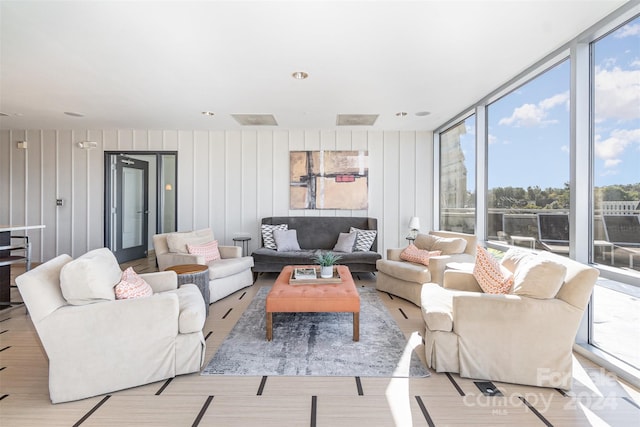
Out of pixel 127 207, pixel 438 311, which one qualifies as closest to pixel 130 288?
pixel 438 311

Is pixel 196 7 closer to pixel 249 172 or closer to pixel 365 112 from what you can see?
pixel 365 112

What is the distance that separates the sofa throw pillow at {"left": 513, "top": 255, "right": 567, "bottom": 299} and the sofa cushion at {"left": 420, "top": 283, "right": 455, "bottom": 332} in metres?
0.48

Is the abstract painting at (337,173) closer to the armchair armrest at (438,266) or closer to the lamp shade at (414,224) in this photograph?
the lamp shade at (414,224)

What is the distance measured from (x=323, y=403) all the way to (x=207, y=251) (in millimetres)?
2865

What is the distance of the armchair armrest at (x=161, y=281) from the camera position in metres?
2.58

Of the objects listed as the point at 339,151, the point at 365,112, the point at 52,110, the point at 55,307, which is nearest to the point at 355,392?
the point at 55,307

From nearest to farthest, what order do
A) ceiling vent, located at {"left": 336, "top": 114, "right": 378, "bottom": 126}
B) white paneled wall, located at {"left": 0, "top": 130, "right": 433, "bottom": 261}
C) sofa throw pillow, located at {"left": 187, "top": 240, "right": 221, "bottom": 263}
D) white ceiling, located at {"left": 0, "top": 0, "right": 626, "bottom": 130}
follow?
white ceiling, located at {"left": 0, "top": 0, "right": 626, "bottom": 130} → sofa throw pillow, located at {"left": 187, "top": 240, "right": 221, "bottom": 263} → ceiling vent, located at {"left": 336, "top": 114, "right": 378, "bottom": 126} → white paneled wall, located at {"left": 0, "top": 130, "right": 433, "bottom": 261}

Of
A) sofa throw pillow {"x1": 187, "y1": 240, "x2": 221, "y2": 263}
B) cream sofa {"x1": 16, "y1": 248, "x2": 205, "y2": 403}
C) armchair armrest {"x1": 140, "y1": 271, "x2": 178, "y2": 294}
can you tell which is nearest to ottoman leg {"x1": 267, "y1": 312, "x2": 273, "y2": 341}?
cream sofa {"x1": 16, "y1": 248, "x2": 205, "y2": 403}

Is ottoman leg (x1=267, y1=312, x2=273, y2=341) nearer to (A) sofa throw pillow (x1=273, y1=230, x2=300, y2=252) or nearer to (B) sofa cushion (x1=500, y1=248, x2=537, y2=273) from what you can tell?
(B) sofa cushion (x1=500, y1=248, x2=537, y2=273)

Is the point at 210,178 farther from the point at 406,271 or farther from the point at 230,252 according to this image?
the point at 406,271

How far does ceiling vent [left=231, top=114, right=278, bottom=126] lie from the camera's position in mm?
4633

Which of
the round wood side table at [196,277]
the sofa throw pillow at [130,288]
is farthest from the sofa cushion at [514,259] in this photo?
the sofa throw pillow at [130,288]

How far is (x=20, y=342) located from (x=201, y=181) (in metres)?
3.49

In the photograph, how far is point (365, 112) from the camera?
174 inches
